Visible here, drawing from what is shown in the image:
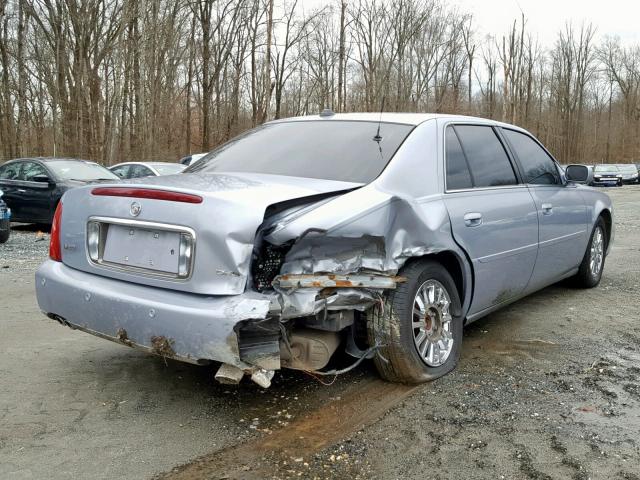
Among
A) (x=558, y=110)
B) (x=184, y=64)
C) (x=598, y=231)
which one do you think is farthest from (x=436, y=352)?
(x=558, y=110)

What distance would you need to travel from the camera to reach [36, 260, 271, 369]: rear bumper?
2.65 metres

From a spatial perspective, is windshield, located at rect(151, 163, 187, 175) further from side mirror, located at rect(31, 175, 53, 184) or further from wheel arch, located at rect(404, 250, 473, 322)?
wheel arch, located at rect(404, 250, 473, 322)

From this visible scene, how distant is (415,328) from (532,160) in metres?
2.26

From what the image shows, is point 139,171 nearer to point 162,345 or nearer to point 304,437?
point 162,345

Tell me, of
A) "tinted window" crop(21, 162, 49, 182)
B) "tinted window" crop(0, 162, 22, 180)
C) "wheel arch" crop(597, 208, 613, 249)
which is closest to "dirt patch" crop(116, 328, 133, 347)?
"wheel arch" crop(597, 208, 613, 249)

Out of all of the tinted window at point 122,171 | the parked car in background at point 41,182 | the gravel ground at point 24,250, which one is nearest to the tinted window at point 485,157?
the gravel ground at point 24,250

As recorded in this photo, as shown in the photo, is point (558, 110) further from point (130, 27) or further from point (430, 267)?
point (430, 267)

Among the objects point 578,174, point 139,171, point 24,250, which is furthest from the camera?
point 139,171

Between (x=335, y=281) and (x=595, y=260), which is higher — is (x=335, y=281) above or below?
above

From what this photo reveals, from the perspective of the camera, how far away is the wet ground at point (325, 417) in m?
2.60

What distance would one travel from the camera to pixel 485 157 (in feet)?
14.1

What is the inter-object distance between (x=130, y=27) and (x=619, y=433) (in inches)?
1066

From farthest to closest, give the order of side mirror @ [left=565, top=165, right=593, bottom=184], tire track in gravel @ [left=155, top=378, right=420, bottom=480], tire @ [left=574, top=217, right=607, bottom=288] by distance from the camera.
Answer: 1. tire @ [left=574, top=217, right=607, bottom=288]
2. side mirror @ [left=565, top=165, right=593, bottom=184]
3. tire track in gravel @ [left=155, top=378, right=420, bottom=480]

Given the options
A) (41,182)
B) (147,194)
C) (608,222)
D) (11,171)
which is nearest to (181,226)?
(147,194)
